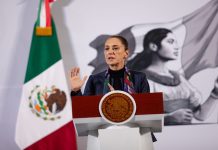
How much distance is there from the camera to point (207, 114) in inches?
154

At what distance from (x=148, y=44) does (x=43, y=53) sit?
4.11 ft

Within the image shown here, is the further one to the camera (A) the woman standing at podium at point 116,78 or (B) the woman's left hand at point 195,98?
(B) the woman's left hand at point 195,98

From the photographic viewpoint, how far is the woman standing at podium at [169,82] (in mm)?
3910

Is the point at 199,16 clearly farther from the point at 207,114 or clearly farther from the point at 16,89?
the point at 16,89

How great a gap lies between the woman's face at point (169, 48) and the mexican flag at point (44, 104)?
48.4 inches

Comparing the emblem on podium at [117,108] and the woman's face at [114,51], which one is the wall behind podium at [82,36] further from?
the emblem on podium at [117,108]

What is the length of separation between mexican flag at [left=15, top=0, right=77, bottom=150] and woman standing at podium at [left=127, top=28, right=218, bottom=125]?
933mm

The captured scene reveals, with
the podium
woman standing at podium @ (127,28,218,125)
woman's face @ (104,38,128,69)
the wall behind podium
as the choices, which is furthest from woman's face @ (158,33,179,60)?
the podium

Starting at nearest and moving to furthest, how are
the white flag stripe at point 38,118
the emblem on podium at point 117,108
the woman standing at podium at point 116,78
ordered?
the emblem on podium at point 117,108, the woman standing at podium at point 116,78, the white flag stripe at point 38,118

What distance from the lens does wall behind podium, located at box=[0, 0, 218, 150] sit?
3908 millimetres

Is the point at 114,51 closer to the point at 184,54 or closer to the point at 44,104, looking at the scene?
the point at 44,104

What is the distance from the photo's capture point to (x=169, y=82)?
3.96 m

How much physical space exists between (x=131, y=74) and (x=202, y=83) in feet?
5.00

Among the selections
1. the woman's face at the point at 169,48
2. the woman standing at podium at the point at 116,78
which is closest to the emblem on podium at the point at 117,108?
the woman standing at podium at the point at 116,78
